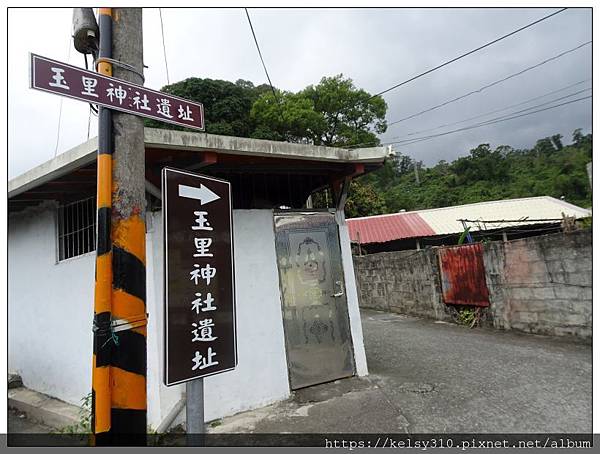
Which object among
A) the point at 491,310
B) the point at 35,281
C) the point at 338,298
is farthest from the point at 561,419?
the point at 35,281

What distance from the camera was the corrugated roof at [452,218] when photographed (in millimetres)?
14836

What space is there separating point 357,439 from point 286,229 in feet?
7.73

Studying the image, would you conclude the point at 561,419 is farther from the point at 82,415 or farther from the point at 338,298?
the point at 82,415

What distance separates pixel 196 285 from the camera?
216 cm

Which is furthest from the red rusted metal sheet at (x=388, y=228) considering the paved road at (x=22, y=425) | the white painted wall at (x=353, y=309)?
the paved road at (x=22, y=425)

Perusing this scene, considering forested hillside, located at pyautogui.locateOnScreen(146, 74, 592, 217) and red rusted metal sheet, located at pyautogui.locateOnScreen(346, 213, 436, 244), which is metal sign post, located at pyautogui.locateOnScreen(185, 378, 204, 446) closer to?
red rusted metal sheet, located at pyautogui.locateOnScreen(346, 213, 436, 244)

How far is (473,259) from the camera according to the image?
778 cm

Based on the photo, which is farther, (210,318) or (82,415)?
(82,415)

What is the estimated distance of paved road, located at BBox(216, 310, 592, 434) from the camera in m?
3.40

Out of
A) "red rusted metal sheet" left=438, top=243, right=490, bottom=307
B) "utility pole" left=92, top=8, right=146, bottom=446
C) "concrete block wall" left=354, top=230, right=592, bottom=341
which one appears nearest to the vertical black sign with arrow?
"utility pole" left=92, top=8, right=146, bottom=446

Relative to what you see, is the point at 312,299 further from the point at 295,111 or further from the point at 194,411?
the point at 295,111

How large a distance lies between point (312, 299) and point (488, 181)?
3214 centimetres

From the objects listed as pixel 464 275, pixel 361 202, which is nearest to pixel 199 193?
pixel 464 275

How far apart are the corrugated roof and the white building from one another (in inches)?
405
